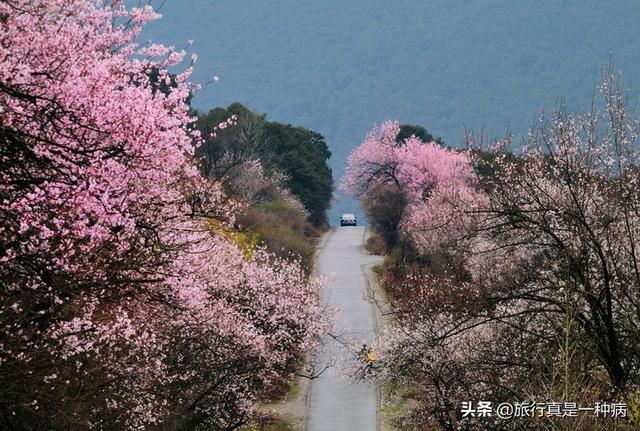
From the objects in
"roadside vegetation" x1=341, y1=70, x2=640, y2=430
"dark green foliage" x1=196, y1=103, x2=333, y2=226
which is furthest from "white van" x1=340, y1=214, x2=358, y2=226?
"roadside vegetation" x1=341, y1=70, x2=640, y2=430

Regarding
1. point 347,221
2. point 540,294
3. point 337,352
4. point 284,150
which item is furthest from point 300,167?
point 540,294

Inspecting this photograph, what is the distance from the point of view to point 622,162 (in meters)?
14.6

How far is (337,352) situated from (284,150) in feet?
169

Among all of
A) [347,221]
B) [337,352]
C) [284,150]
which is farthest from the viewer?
[347,221]

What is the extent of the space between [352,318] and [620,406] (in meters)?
38.0

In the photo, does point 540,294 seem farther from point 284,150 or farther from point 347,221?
point 347,221

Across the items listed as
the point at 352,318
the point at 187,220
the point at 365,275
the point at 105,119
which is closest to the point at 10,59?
the point at 105,119

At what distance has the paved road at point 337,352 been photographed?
34.4 meters

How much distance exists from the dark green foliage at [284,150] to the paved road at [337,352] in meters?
11.4

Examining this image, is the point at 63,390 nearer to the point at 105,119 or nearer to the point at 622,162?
the point at 105,119

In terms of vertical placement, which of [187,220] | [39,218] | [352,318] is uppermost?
[352,318]

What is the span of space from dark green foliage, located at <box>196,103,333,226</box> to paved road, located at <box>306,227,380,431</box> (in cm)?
1144

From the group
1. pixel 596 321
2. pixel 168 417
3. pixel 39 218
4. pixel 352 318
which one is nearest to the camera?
pixel 39 218

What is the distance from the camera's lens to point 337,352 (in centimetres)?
4322
